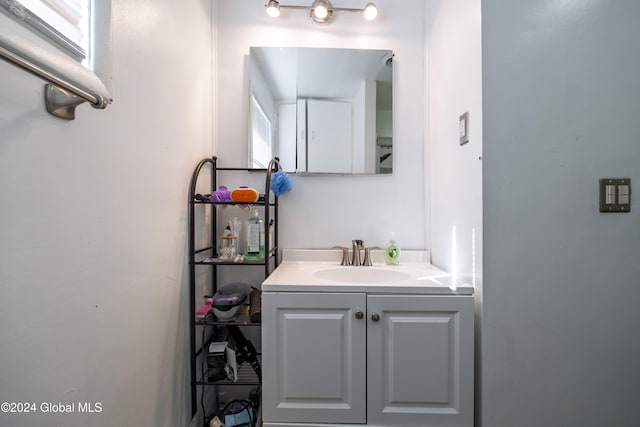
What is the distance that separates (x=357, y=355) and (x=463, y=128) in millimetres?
981

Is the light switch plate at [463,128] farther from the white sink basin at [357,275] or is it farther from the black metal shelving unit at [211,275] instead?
the black metal shelving unit at [211,275]

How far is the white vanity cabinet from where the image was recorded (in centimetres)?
97

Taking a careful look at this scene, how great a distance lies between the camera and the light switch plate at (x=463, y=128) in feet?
3.42

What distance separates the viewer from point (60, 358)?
1.94ft

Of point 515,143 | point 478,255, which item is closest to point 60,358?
point 478,255

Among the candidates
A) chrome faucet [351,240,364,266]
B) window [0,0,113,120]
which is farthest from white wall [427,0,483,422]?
window [0,0,113,120]

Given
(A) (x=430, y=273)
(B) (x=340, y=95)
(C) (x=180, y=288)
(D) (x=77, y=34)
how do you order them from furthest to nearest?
1. (B) (x=340, y=95)
2. (A) (x=430, y=273)
3. (C) (x=180, y=288)
4. (D) (x=77, y=34)

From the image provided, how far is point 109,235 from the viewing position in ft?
2.39

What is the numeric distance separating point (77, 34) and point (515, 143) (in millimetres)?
1252

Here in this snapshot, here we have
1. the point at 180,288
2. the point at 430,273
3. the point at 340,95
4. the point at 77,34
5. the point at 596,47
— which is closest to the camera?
the point at 77,34

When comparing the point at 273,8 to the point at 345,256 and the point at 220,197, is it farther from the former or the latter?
the point at 345,256

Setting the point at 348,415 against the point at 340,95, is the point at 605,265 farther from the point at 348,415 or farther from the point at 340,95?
the point at 340,95

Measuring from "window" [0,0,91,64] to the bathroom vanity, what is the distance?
0.82 m

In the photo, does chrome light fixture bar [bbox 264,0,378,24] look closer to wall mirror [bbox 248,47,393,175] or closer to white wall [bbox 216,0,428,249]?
white wall [bbox 216,0,428,249]
